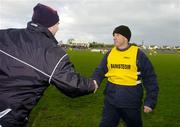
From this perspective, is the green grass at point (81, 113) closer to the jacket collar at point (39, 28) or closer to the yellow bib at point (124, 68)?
the yellow bib at point (124, 68)

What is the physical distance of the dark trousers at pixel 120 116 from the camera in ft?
23.4

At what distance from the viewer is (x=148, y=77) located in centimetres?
718

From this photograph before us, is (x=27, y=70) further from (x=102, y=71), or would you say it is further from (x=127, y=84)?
(x=102, y=71)

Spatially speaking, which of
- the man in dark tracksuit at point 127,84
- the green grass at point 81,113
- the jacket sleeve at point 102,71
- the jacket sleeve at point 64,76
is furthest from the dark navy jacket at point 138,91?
the green grass at point 81,113

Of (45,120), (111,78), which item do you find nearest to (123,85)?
(111,78)

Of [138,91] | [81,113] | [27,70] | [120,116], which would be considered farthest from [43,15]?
[81,113]

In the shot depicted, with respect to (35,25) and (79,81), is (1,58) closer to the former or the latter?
(35,25)

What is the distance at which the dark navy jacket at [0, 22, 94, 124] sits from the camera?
4414mm

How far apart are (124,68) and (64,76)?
2.82m

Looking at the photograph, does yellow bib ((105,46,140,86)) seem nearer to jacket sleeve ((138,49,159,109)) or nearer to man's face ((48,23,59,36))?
jacket sleeve ((138,49,159,109))

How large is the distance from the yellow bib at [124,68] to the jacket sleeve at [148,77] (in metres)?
0.11

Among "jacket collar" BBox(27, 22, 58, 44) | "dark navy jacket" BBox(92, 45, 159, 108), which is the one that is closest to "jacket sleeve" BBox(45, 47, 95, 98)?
"jacket collar" BBox(27, 22, 58, 44)

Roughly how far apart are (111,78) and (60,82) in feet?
9.50

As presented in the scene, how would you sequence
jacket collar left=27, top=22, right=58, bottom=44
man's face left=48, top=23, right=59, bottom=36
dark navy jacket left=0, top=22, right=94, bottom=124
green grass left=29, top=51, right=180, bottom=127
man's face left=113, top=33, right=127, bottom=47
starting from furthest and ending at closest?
green grass left=29, top=51, right=180, bottom=127
man's face left=113, top=33, right=127, bottom=47
man's face left=48, top=23, right=59, bottom=36
jacket collar left=27, top=22, right=58, bottom=44
dark navy jacket left=0, top=22, right=94, bottom=124
